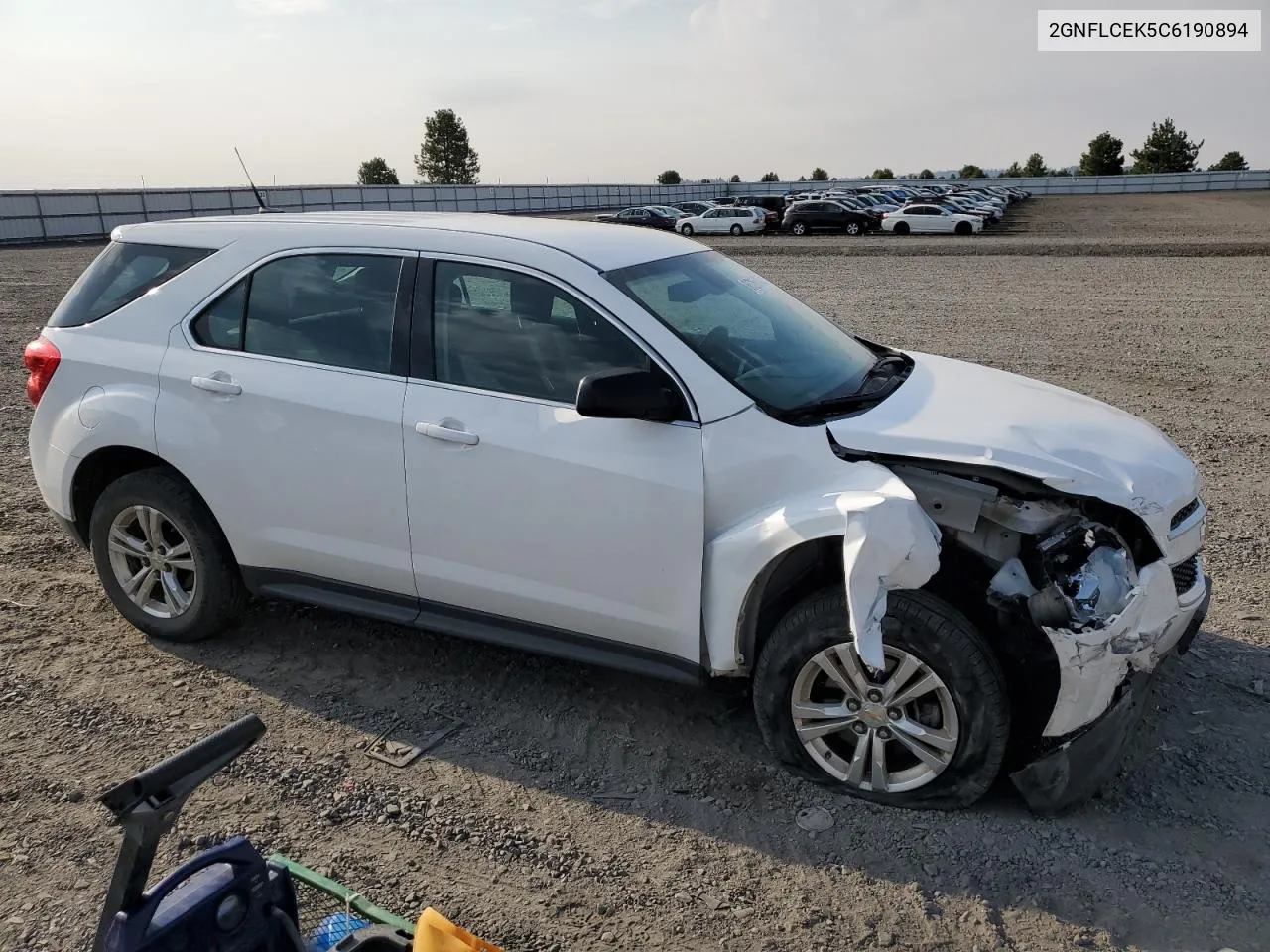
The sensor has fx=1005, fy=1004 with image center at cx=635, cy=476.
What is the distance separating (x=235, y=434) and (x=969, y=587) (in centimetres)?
308

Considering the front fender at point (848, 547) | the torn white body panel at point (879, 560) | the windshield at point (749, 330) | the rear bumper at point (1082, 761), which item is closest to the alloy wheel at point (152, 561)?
the windshield at point (749, 330)

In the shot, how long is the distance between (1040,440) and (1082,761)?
110cm

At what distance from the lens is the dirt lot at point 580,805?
3.09m

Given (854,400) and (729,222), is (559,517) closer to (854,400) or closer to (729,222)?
(854,400)

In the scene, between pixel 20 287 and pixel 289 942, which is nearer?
pixel 289 942

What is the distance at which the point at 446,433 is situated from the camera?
3896 mm

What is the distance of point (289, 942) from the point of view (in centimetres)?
232

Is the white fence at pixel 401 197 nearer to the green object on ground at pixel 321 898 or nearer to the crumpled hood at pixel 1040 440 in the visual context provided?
the crumpled hood at pixel 1040 440

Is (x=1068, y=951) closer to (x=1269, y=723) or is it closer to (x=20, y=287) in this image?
(x=1269, y=723)

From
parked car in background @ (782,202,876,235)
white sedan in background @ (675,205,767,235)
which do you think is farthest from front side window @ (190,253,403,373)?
white sedan in background @ (675,205,767,235)

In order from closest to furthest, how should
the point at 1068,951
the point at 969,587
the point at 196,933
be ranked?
the point at 196,933
the point at 1068,951
the point at 969,587

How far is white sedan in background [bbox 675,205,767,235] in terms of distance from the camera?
39781 millimetres

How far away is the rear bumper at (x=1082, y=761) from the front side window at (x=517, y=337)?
1939 millimetres

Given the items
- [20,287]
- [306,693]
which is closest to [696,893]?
[306,693]
